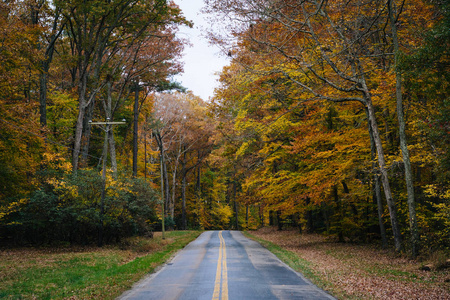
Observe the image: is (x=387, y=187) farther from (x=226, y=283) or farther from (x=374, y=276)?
(x=226, y=283)

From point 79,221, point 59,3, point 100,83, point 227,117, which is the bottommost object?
point 79,221

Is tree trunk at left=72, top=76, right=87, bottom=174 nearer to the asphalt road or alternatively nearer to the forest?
the forest

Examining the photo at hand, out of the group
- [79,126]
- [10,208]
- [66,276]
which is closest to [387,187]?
[66,276]

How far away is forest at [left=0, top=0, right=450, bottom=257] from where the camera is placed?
1211 cm

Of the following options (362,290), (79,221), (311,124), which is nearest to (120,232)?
(79,221)

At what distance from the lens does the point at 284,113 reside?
48.1ft

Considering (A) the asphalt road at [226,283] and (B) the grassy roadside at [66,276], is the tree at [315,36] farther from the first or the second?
(B) the grassy roadside at [66,276]

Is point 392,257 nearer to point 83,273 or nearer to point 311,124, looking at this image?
point 311,124

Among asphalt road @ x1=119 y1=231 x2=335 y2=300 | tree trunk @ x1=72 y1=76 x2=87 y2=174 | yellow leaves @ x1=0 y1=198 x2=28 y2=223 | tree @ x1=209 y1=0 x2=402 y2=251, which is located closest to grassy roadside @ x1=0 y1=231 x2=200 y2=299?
asphalt road @ x1=119 y1=231 x2=335 y2=300

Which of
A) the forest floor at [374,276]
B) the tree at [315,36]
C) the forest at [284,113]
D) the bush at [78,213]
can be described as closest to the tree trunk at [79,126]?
the forest at [284,113]

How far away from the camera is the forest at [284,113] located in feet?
39.7

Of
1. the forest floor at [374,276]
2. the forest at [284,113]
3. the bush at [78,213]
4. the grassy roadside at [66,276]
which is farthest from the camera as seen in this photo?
the bush at [78,213]

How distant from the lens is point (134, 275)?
9.77 metres

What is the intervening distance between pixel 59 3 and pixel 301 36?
540 inches
